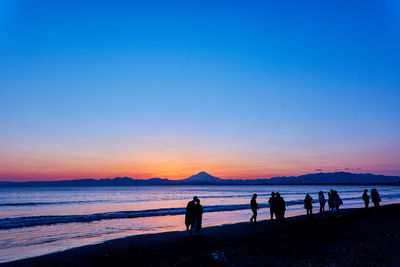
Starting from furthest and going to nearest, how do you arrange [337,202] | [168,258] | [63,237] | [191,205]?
[337,202] → [63,237] → [191,205] → [168,258]

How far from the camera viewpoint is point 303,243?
420 inches

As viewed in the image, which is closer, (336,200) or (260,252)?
(260,252)

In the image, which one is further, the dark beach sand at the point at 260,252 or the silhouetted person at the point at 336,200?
the silhouetted person at the point at 336,200

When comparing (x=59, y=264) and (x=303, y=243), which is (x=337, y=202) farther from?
(x=59, y=264)

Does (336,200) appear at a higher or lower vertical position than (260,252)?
lower

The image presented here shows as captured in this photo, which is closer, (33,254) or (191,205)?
(33,254)

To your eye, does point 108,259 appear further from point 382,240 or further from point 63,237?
point 382,240

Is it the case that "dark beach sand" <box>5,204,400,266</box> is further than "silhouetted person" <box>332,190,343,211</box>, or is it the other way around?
"silhouetted person" <box>332,190,343,211</box>

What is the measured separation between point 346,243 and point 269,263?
13.2ft

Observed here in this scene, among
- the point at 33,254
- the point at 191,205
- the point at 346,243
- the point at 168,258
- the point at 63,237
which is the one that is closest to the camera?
the point at 168,258

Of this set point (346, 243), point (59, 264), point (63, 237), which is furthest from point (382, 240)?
point (63, 237)

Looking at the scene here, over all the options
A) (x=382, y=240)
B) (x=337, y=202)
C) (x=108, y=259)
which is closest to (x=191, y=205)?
(x=108, y=259)

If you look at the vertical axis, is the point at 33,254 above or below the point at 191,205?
below

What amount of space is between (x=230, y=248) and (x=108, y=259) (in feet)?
14.4
